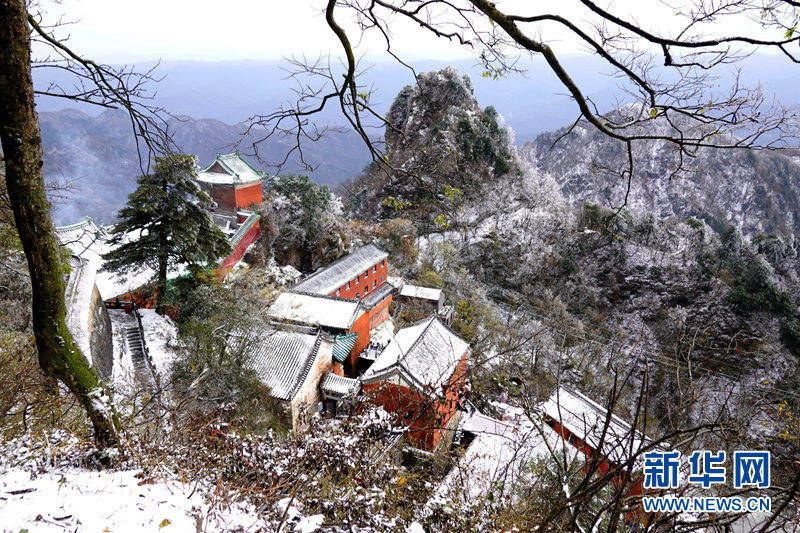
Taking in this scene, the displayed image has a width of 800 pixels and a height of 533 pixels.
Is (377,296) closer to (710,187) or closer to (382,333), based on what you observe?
(382,333)

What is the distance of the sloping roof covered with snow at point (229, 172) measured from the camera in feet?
67.3

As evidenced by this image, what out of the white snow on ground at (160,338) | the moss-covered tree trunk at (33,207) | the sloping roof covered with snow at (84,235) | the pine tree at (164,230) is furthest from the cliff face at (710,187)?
the moss-covered tree trunk at (33,207)

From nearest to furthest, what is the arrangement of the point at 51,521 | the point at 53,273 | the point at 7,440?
the point at 51,521
the point at 53,273
the point at 7,440

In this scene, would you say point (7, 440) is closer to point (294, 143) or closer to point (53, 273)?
point (53, 273)

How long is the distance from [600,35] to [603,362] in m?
20.9

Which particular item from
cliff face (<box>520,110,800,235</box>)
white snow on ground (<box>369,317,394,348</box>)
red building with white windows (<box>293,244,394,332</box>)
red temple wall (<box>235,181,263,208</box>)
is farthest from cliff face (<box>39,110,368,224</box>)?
cliff face (<box>520,110,800,235</box>)

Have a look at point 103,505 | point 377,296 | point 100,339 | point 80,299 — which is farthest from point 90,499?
point 377,296

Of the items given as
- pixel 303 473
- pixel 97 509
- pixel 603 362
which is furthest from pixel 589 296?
pixel 97 509

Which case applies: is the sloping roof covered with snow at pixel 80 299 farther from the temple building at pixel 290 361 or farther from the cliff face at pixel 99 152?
the cliff face at pixel 99 152

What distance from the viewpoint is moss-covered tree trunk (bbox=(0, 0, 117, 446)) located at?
8.09 feet

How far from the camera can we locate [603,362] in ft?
66.1

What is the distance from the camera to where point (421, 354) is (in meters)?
12.0

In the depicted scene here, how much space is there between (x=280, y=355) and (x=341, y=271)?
7614 millimetres

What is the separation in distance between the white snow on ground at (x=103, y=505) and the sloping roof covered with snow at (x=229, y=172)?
1880cm
